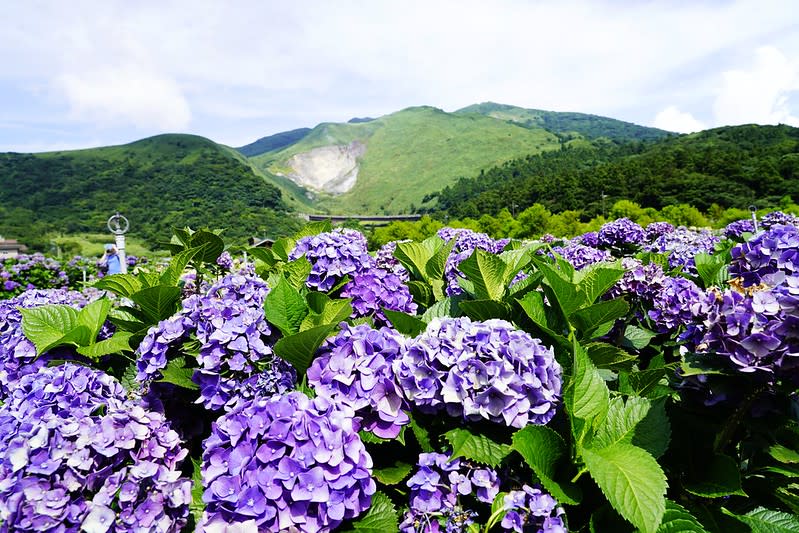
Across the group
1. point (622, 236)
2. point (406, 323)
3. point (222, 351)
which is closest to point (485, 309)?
point (406, 323)

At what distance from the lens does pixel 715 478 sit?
1523mm

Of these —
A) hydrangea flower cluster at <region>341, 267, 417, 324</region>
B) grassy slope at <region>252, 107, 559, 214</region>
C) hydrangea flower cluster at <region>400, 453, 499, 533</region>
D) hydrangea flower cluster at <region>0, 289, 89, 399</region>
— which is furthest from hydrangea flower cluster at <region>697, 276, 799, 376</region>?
grassy slope at <region>252, 107, 559, 214</region>

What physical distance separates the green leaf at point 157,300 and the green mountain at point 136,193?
91602mm

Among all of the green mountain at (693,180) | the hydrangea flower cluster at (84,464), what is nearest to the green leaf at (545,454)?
the hydrangea flower cluster at (84,464)

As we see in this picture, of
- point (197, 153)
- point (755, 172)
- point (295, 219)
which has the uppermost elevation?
point (197, 153)

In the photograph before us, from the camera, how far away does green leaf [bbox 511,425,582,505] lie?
135 cm

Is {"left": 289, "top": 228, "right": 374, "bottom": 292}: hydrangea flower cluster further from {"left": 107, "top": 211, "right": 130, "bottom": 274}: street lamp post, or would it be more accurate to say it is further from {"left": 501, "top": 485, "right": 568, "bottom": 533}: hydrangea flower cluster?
{"left": 107, "top": 211, "right": 130, "bottom": 274}: street lamp post

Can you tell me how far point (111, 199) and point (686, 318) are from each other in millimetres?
140231

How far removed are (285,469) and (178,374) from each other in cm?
68

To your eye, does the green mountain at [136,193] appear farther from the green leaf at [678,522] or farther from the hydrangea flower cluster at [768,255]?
the green leaf at [678,522]

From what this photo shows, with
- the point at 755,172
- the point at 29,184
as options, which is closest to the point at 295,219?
the point at 29,184

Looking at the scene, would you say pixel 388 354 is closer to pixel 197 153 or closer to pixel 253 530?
pixel 253 530

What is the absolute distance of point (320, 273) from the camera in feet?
7.88

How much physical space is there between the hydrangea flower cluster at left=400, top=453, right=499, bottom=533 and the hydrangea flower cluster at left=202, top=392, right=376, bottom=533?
152mm
